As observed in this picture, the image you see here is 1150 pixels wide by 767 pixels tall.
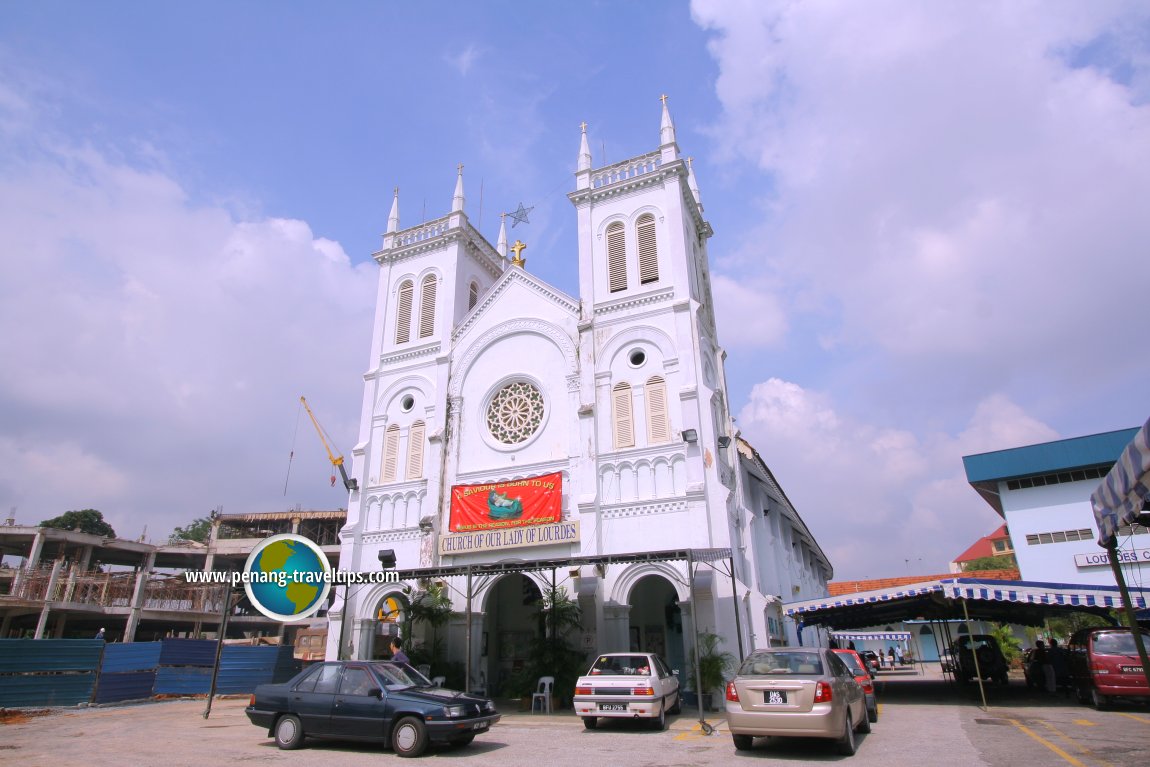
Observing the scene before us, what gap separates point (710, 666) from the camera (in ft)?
60.3

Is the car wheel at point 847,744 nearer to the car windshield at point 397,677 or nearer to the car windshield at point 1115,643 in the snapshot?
the car windshield at point 397,677

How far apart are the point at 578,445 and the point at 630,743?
40.6 ft

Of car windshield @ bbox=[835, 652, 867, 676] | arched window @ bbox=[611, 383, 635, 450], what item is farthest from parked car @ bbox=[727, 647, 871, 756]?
arched window @ bbox=[611, 383, 635, 450]

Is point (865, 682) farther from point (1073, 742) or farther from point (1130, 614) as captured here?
point (1130, 614)

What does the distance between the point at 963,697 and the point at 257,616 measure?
52457 mm

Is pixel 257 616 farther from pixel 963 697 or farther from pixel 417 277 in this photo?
pixel 963 697

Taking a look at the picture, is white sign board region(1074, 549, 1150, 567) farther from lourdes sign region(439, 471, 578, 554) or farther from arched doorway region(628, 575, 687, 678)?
lourdes sign region(439, 471, 578, 554)

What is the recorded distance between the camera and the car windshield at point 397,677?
1135 centimetres

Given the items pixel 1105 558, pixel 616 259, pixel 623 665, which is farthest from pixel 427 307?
pixel 1105 558

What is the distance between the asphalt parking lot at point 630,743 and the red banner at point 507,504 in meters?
7.14

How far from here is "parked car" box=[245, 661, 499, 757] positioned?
Result: 10641 mm

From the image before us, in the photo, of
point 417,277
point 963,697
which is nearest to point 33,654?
point 417,277

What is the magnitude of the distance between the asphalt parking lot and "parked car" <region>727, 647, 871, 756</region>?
1.51 feet

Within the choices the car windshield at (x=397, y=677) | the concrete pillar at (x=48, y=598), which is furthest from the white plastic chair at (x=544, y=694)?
the concrete pillar at (x=48, y=598)
